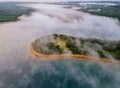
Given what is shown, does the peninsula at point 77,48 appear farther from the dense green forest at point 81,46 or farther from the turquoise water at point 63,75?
the turquoise water at point 63,75

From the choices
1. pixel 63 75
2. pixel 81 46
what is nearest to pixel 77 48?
pixel 81 46

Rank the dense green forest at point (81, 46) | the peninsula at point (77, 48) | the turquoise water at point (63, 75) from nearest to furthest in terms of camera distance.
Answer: the turquoise water at point (63, 75) → the peninsula at point (77, 48) → the dense green forest at point (81, 46)

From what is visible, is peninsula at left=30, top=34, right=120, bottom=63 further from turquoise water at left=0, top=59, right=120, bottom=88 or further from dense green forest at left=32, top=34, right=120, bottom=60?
turquoise water at left=0, top=59, right=120, bottom=88

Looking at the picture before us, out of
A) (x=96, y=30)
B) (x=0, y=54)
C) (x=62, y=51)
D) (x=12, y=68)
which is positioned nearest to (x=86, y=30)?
(x=96, y=30)

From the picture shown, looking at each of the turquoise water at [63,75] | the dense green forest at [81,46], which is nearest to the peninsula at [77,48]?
the dense green forest at [81,46]

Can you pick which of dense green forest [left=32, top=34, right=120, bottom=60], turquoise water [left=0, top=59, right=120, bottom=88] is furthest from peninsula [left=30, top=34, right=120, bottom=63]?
turquoise water [left=0, top=59, right=120, bottom=88]

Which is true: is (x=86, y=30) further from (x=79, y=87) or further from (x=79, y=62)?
(x=79, y=87)

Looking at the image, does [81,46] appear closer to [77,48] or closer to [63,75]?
[77,48]

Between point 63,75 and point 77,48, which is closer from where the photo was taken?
point 63,75
